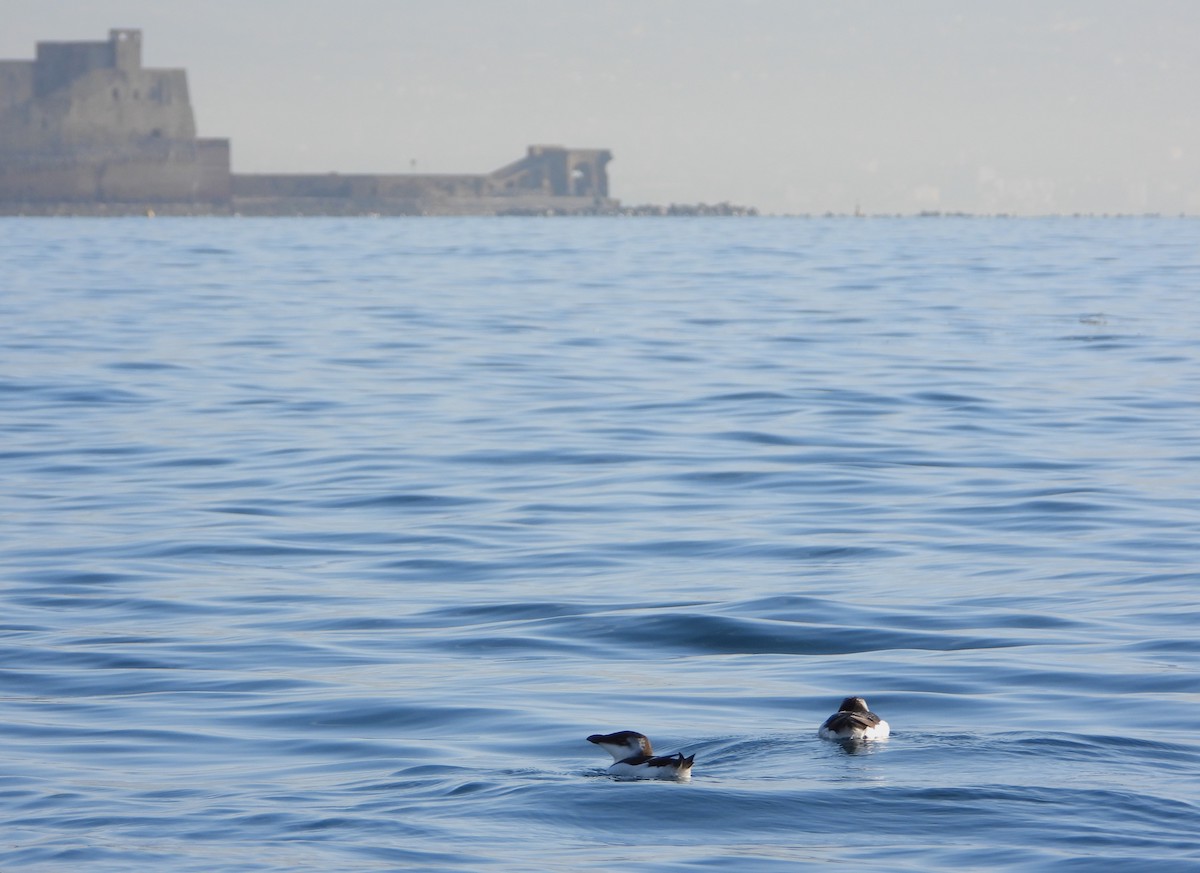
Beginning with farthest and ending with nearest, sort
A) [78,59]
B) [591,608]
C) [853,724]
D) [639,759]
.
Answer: [78,59] < [591,608] < [853,724] < [639,759]

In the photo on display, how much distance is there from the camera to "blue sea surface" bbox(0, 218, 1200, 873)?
6250 mm

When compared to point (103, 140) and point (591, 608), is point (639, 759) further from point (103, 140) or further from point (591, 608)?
point (103, 140)

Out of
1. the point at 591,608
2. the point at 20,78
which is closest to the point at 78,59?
the point at 20,78

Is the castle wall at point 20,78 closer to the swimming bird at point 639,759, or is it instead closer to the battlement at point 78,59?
the battlement at point 78,59

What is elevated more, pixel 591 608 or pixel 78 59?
pixel 78 59

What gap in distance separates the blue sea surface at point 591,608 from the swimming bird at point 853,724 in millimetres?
99

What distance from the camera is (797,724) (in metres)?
7.52

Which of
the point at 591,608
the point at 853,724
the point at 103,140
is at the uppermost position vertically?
the point at 103,140

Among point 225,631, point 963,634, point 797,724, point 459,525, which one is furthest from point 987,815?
point 459,525

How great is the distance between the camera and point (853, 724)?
6.69m

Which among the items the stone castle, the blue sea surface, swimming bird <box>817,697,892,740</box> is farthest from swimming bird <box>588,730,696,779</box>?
the stone castle

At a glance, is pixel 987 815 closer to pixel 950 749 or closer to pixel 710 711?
pixel 950 749

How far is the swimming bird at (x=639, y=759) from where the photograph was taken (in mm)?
6414

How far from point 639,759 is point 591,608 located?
11.0ft
